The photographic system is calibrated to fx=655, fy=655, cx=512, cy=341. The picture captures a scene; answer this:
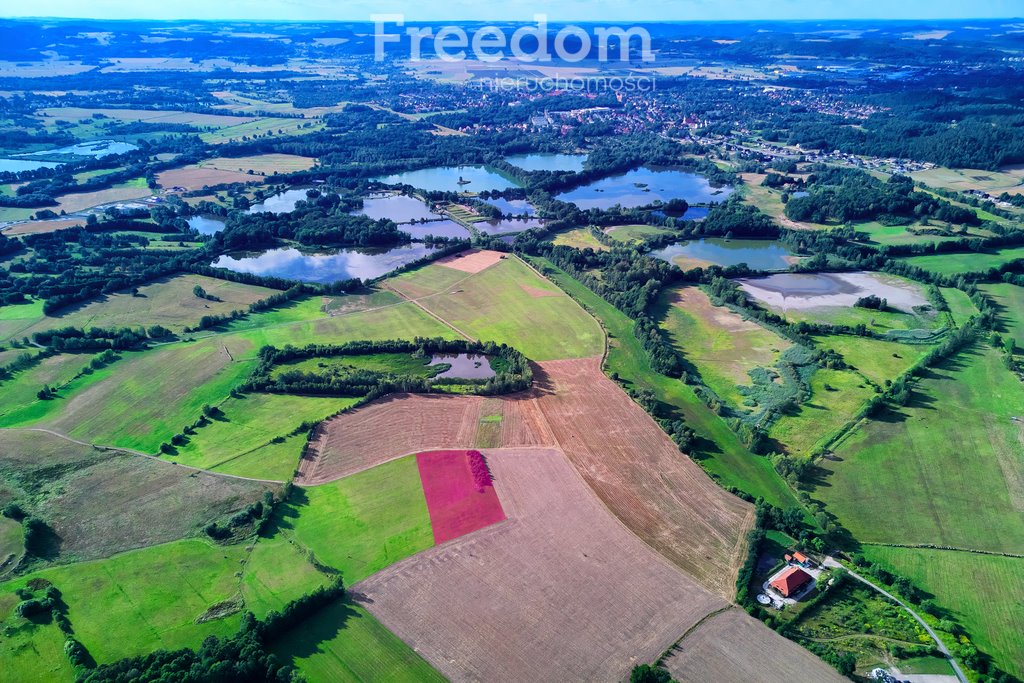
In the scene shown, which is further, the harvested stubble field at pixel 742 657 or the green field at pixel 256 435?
the green field at pixel 256 435

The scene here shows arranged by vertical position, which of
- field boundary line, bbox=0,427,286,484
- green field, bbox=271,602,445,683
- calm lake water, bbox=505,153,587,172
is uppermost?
calm lake water, bbox=505,153,587,172

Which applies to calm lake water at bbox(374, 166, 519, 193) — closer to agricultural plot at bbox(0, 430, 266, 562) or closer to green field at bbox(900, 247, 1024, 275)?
green field at bbox(900, 247, 1024, 275)

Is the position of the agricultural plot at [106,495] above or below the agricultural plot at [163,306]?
below

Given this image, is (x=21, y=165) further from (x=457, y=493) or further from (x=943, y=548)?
(x=943, y=548)

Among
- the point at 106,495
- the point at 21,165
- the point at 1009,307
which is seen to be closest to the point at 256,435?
the point at 106,495

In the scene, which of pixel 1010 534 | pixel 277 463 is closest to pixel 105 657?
pixel 277 463

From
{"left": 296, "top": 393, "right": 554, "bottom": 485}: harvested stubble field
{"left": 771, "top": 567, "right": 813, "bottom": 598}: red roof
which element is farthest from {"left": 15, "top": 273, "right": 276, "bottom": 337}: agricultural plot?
{"left": 771, "top": 567, "right": 813, "bottom": 598}: red roof

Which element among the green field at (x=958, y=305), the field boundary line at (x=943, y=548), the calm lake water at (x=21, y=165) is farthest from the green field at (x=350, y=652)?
the calm lake water at (x=21, y=165)

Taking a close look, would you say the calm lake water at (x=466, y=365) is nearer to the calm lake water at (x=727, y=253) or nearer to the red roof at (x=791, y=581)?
the red roof at (x=791, y=581)
